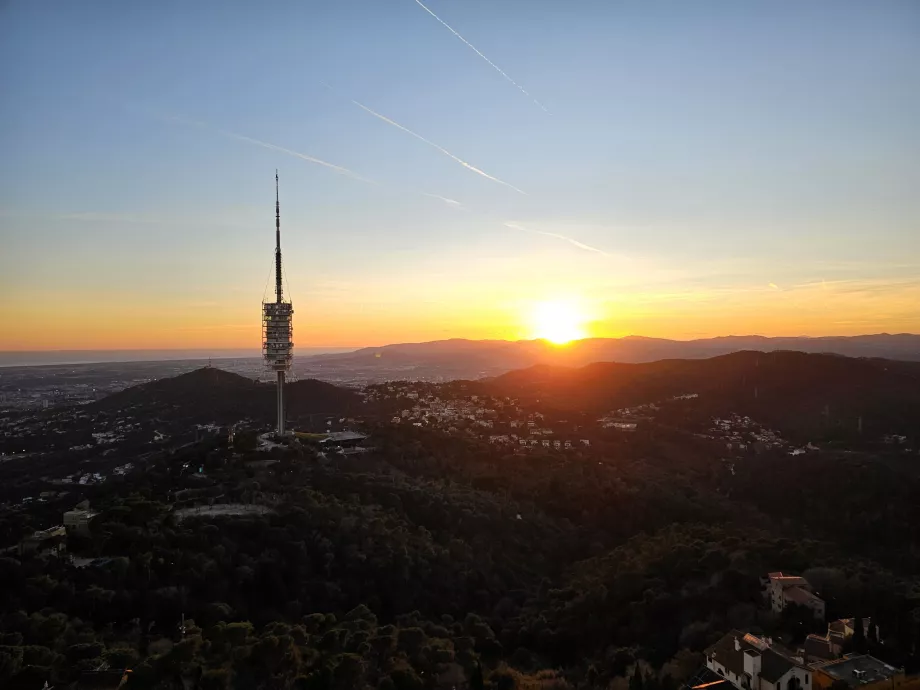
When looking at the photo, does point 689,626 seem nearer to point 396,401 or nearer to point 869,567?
point 869,567

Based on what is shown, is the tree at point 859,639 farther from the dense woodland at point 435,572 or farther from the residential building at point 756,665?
the residential building at point 756,665

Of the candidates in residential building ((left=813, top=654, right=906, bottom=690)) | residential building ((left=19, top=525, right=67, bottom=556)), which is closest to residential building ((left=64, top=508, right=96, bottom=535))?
residential building ((left=19, top=525, right=67, bottom=556))

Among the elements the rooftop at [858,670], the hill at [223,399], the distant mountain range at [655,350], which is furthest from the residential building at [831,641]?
the distant mountain range at [655,350]

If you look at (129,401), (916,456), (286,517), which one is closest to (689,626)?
(286,517)

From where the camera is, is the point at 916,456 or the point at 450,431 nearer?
the point at 916,456

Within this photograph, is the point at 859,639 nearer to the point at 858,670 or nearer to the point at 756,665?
the point at 858,670

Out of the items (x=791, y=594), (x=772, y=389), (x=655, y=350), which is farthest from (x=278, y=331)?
(x=655, y=350)

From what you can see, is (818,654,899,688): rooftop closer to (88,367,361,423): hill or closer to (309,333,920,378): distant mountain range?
(88,367,361,423): hill
